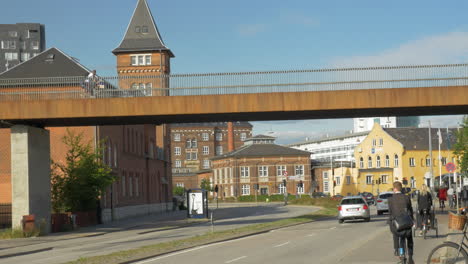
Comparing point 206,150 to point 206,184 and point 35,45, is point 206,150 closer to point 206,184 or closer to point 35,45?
point 206,184

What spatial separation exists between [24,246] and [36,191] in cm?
893

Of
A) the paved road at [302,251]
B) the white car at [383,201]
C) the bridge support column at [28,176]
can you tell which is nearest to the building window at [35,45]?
the white car at [383,201]

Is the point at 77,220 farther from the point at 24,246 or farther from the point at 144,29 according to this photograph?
the point at 144,29

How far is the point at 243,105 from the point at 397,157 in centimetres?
9151

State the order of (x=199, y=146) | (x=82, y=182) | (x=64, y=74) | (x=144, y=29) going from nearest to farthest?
(x=82, y=182) < (x=64, y=74) < (x=144, y=29) < (x=199, y=146)

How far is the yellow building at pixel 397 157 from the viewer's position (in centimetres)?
12319

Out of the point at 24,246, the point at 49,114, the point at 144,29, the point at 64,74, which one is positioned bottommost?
the point at 24,246

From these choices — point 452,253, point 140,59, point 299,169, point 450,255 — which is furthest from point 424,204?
point 299,169

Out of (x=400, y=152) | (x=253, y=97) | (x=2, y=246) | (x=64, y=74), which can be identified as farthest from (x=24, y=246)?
(x=400, y=152)

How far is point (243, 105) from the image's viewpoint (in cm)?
3725

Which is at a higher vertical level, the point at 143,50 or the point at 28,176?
the point at 143,50

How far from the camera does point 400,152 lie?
12344cm

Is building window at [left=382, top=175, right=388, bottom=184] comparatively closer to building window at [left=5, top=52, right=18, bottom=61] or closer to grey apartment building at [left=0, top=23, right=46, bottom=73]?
grey apartment building at [left=0, top=23, right=46, bottom=73]

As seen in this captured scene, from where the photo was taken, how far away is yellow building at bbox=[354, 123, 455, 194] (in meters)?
123
